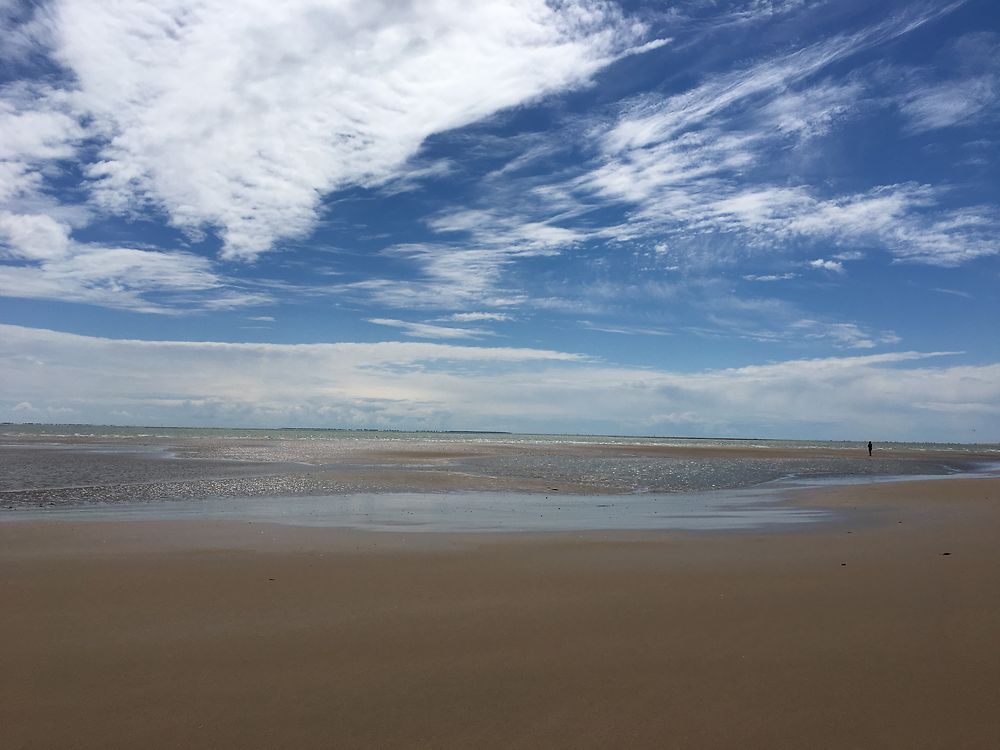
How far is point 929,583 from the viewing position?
29.3 feet

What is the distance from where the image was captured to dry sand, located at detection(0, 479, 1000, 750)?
470cm

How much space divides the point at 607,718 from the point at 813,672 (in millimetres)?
2062

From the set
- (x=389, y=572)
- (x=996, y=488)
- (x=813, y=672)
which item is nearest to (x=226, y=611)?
(x=389, y=572)

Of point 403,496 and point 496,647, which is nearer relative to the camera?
→ point 496,647

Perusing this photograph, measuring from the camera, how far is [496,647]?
20.7ft

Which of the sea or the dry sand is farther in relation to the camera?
the sea

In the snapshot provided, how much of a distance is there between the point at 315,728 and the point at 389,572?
4.82m

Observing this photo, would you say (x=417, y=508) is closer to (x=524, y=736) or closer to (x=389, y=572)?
(x=389, y=572)

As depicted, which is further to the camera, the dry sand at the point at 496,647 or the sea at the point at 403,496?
the sea at the point at 403,496

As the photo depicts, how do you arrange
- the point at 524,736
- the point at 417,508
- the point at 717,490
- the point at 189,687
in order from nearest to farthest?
the point at 524,736 → the point at 189,687 → the point at 417,508 → the point at 717,490

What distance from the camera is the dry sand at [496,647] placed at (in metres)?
4.70

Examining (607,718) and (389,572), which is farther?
(389,572)

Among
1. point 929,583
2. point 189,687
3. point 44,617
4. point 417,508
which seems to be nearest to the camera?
point 189,687

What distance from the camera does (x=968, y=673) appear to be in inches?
223
